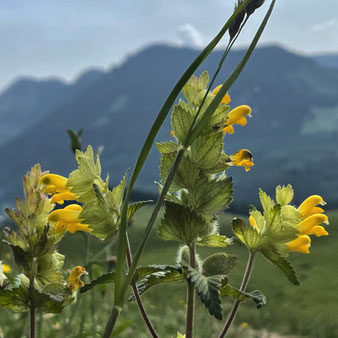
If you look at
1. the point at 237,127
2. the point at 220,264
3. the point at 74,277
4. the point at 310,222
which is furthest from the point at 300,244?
the point at 237,127

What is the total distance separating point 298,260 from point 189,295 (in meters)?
3.62

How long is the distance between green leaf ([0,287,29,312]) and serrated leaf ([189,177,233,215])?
0.20m

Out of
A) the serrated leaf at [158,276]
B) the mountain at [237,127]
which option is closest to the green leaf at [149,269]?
the serrated leaf at [158,276]

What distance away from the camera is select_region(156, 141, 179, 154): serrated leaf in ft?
1.55

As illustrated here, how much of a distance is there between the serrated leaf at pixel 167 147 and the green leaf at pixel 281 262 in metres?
0.17

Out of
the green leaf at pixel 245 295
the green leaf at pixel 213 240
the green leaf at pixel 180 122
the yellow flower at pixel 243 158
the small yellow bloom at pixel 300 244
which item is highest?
the green leaf at pixel 180 122

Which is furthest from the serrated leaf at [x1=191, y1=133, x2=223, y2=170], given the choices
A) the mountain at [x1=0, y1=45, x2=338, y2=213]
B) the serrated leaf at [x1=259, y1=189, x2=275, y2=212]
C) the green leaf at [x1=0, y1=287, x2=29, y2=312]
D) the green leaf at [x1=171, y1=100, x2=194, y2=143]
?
the mountain at [x1=0, y1=45, x2=338, y2=213]

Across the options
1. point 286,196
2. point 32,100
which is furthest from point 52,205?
point 32,100

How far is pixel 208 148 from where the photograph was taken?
459mm

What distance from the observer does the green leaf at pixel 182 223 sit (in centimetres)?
46

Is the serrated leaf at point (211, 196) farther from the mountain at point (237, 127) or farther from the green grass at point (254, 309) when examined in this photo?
the mountain at point (237, 127)

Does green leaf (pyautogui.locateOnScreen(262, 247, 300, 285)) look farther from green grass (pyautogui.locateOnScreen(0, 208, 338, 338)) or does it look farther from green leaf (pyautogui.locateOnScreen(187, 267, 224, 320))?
green grass (pyautogui.locateOnScreen(0, 208, 338, 338))

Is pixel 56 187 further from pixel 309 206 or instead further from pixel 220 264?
pixel 309 206

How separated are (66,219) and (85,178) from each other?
2.1 inches
